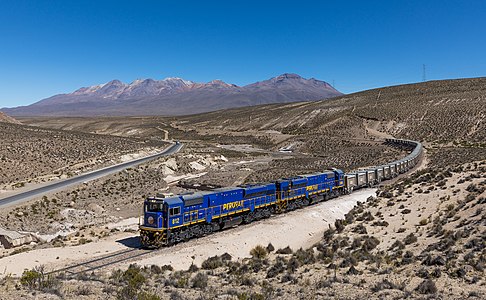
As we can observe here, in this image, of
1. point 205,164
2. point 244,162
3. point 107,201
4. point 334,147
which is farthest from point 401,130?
point 107,201

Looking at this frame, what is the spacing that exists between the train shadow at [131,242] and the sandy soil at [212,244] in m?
0.07

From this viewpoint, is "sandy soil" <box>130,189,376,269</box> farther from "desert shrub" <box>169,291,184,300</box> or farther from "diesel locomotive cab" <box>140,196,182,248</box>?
"desert shrub" <box>169,291,184,300</box>

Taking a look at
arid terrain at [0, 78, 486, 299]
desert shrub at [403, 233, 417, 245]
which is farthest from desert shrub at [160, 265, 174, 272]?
desert shrub at [403, 233, 417, 245]

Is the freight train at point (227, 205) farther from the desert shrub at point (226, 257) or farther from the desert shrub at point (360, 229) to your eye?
the desert shrub at point (360, 229)

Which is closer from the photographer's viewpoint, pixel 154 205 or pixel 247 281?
pixel 247 281

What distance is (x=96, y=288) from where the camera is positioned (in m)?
17.2

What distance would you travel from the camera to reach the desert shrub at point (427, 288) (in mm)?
15516

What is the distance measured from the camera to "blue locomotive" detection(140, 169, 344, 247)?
2758cm

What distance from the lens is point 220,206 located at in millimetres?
31969

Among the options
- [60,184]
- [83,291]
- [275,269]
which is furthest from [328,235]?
[60,184]

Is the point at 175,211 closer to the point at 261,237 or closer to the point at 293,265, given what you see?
the point at 261,237

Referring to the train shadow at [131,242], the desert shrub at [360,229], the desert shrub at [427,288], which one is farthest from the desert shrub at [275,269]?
the train shadow at [131,242]

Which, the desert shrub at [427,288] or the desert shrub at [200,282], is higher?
the desert shrub at [427,288]

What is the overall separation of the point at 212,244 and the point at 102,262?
723 cm
